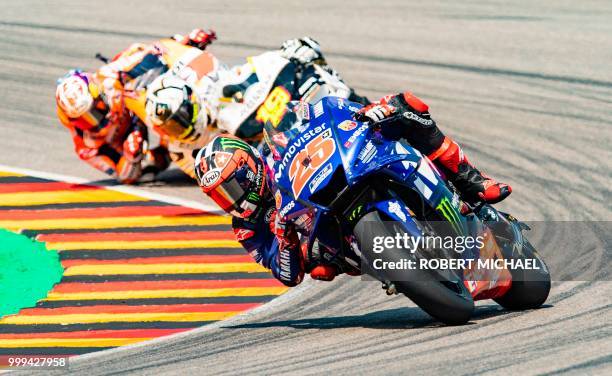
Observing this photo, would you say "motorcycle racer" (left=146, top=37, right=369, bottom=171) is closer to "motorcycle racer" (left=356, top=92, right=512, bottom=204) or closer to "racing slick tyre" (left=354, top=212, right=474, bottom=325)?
"motorcycle racer" (left=356, top=92, right=512, bottom=204)

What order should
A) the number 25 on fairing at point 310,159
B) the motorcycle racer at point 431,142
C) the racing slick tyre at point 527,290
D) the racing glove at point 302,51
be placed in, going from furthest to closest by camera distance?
the racing glove at point 302,51 < the racing slick tyre at point 527,290 < the motorcycle racer at point 431,142 < the number 25 on fairing at point 310,159

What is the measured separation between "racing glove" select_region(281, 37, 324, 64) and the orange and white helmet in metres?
2.51

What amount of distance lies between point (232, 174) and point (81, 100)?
632 centimetres

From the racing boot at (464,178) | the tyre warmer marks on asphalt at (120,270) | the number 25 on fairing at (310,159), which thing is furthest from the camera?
the tyre warmer marks on asphalt at (120,270)

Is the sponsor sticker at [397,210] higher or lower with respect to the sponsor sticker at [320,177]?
lower

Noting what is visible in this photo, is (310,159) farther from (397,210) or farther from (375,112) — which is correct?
(397,210)

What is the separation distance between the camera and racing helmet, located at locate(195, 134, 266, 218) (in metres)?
7.80

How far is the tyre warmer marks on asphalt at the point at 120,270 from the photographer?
372 inches

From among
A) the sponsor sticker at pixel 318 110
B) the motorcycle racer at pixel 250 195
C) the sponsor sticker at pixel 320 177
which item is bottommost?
the motorcycle racer at pixel 250 195

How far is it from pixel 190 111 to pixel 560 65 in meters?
6.19

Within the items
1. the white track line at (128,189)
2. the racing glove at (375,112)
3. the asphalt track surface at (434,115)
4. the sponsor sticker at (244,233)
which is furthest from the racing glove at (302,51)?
the racing glove at (375,112)

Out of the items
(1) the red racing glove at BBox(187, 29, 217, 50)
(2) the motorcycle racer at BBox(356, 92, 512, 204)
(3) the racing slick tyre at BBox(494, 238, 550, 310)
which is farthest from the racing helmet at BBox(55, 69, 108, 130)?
(3) the racing slick tyre at BBox(494, 238, 550, 310)

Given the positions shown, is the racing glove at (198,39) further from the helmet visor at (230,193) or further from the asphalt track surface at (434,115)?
the helmet visor at (230,193)

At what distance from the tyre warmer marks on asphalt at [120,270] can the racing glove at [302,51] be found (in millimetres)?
1839
